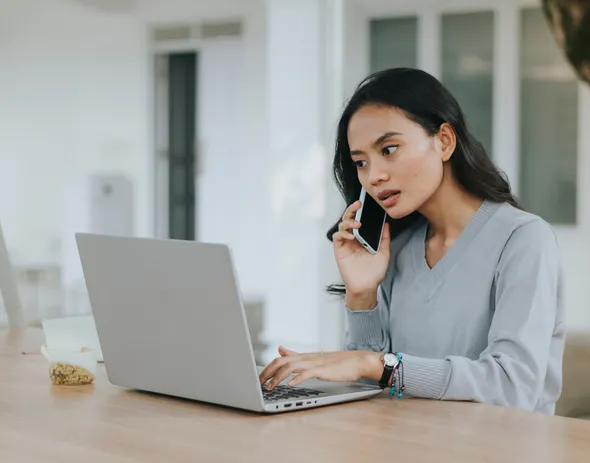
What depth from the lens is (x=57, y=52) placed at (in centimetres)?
623

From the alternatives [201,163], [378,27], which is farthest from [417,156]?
[201,163]

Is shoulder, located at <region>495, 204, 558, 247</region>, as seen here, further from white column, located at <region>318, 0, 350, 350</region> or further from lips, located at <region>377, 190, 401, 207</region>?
white column, located at <region>318, 0, 350, 350</region>

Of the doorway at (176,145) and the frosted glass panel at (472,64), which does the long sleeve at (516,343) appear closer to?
the frosted glass panel at (472,64)

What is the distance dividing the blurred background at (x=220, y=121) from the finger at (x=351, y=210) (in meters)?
2.99

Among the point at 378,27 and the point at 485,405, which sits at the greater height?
the point at 378,27

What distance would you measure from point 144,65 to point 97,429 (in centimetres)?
528

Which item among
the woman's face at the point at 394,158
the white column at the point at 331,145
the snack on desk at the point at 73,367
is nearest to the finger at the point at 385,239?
the woman's face at the point at 394,158

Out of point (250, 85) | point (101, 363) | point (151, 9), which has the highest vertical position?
point (151, 9)

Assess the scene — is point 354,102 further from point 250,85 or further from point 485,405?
point 250,85

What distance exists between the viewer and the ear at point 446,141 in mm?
1954

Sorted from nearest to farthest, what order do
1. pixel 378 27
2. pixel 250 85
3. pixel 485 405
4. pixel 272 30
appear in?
pixel 485 405, pixel 378 27, pixel 272 30, pixel 250 85

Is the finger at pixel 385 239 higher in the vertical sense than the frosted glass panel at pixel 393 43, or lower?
lower

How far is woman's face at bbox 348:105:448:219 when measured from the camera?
74.3 inches

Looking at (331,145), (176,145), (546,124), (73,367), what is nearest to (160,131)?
(176,145)
